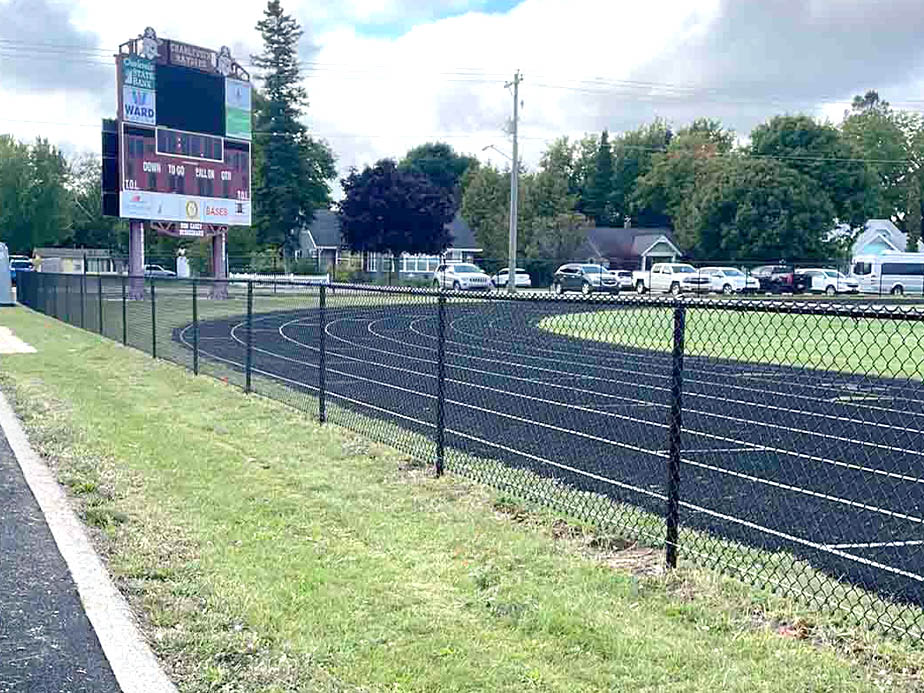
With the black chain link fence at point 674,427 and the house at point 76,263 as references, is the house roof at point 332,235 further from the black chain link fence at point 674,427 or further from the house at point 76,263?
the black chain link fence at point 674,427

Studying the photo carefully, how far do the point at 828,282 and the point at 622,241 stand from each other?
26709 mm

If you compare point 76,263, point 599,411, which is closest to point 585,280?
point 76,263

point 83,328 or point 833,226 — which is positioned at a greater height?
point 833,226

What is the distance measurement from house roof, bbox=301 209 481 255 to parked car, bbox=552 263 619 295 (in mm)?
24527

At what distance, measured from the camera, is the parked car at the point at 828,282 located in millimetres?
53188

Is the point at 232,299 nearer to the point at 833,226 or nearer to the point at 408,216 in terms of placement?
the point at 408,216

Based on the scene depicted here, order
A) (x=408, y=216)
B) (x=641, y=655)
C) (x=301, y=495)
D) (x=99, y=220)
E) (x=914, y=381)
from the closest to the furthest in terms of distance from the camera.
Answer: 1. (x=641, y=655)
2. (x=301, y=495)
3. (x=914, y=381)
4. (x=408, y=216)
5. (x=99, y=220)

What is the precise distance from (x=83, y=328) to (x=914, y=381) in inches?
705

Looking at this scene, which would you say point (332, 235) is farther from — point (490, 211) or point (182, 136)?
point (182, 136)

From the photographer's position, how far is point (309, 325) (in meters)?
25.9

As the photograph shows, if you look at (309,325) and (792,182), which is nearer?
(309,325)

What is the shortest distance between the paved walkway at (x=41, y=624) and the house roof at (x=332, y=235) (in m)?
71.7

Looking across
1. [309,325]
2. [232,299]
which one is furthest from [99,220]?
[309,325]

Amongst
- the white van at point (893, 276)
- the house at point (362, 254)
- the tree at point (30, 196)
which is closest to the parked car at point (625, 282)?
the house at point (362, 254)
